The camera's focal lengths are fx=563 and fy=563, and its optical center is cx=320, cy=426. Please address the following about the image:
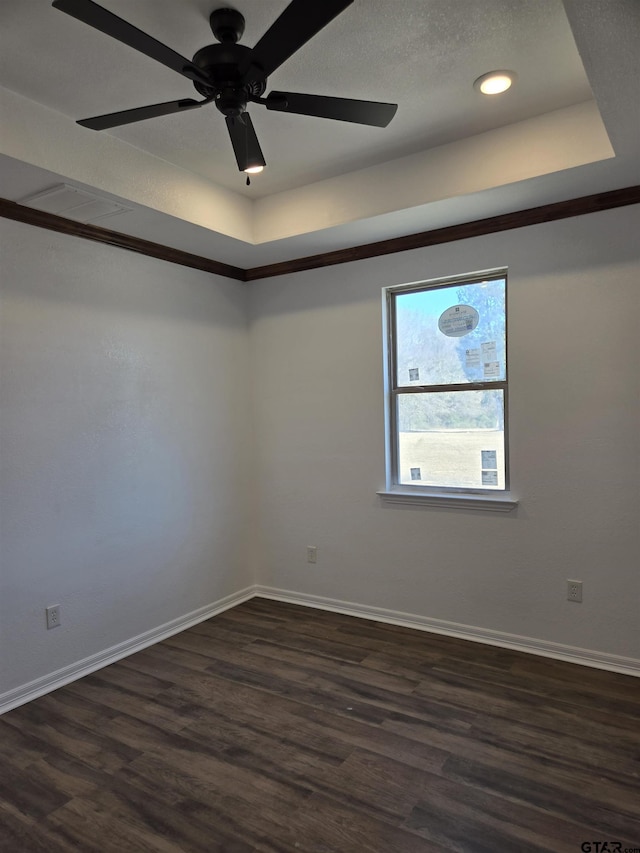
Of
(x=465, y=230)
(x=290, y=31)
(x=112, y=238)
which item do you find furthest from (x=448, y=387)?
(x=290, y=31)

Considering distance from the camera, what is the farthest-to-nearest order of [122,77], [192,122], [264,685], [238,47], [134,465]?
[134,465] < [264,685] < [192,122] < [122,77] < [238,47]

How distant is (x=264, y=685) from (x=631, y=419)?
241 centimetres

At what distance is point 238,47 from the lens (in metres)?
1.90

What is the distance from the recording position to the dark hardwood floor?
1942 mm

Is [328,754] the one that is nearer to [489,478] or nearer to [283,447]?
[489,478]

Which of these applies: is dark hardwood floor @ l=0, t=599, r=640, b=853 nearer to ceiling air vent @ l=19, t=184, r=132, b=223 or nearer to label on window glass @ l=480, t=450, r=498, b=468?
label on window glass @ l=480, t=450, r=498, b=468

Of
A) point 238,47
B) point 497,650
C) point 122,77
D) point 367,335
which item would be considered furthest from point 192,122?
point 497,650

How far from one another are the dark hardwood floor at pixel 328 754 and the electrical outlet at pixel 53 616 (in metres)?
0.36

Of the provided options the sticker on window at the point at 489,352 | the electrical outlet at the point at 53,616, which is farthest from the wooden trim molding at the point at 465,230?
the electrical outlet at the point at 53,616

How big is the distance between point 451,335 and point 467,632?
1.87 m

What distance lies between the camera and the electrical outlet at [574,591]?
3143mm

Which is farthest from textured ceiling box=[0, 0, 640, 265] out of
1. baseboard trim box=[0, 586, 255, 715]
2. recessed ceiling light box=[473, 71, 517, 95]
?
baseboard trim box=[0, 586, 255, 715]

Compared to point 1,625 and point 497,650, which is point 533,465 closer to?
point 497,650

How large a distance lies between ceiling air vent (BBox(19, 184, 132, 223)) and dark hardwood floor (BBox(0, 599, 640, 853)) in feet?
8.30
